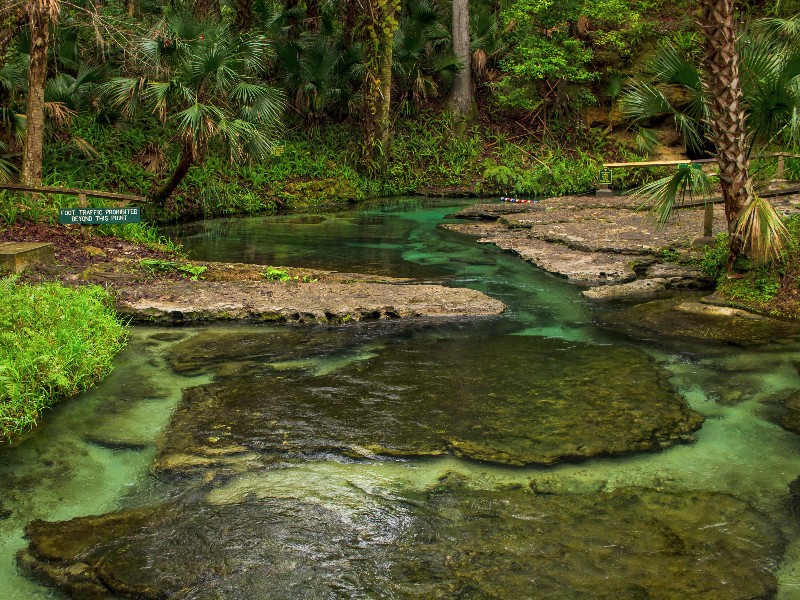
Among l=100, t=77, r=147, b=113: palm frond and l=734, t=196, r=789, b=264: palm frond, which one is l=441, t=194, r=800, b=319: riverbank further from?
l=100, t=77, r=147, b=113: palm frond

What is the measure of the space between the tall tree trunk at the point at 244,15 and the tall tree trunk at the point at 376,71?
3421 millimetres

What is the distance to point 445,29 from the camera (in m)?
23.6

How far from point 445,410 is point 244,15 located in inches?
720

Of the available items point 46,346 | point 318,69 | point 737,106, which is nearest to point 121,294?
point 46,346

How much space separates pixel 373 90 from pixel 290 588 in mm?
17129

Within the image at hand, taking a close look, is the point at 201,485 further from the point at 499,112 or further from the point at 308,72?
the point at 499,112

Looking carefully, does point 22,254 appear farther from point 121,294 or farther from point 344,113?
point 344,113

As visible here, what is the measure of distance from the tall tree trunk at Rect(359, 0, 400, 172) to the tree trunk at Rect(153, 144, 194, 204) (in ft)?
20.5

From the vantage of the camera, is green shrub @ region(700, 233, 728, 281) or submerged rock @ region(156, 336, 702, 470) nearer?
submerged rock @ region(156, 336, 702, 470)

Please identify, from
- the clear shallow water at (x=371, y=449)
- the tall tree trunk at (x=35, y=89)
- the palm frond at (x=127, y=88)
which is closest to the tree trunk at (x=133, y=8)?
the palm frond at (x=127, y=88)

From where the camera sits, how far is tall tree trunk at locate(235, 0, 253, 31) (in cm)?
2112

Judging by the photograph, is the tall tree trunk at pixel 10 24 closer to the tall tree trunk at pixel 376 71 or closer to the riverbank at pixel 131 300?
the riverbank at pixel 131 300

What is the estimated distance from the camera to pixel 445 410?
5785mm

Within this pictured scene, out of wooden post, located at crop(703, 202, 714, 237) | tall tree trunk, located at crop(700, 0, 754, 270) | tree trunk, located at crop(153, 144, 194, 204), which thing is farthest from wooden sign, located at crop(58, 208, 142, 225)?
wooden post, located at crop(703, 202, 714, 237)
